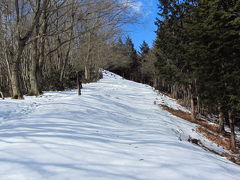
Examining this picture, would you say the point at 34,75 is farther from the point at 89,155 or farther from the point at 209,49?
the point at 209,49

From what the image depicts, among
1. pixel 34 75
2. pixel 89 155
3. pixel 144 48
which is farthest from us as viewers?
pixel 144 48

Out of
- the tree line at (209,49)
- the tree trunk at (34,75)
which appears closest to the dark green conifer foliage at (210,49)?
the tree line at (209,49)

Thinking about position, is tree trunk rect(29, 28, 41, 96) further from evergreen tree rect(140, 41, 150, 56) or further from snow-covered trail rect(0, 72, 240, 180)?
evergreen tree rect(140, 41, 150, 56)

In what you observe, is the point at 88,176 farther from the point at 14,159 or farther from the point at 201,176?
the point at 201,176

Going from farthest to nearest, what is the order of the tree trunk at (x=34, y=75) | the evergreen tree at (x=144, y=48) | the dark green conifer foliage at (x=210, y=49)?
1. the evergreen tree at (x=144, y=48)
2. the tree trunk at (x=34, y=75)
3. the dark green conifer foliage at (x=210, y=49)

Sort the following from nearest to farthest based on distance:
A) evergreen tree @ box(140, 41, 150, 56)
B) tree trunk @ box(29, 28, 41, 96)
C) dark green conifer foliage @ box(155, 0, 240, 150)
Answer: dark green conifer foliage @ box(155, 0, 240, 150) → tree trunk @ box(29, 28, 41, 96) → evergreen tree @ box(140, 41, 150, 56)

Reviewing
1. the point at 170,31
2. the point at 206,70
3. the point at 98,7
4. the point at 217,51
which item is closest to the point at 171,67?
the point at 170,31

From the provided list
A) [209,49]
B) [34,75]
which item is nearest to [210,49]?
[209,49]

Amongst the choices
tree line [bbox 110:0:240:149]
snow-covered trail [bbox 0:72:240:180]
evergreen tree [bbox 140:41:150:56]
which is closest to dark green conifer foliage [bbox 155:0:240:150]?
tree line [bbox 110:0:240:149]

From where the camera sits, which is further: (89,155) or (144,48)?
(144,48)

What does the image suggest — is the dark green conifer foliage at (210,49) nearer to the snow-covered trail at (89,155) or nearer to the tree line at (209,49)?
the tree line at (209,49)

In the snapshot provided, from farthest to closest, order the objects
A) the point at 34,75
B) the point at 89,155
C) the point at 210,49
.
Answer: the point at 34,75
the point at 210,49
the point at 89,155

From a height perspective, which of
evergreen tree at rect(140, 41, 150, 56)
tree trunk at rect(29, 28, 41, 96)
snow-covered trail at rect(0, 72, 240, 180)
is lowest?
snow-covered trail at rect(0, 72, 240, 180)

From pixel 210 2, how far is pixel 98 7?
5.26 metres
